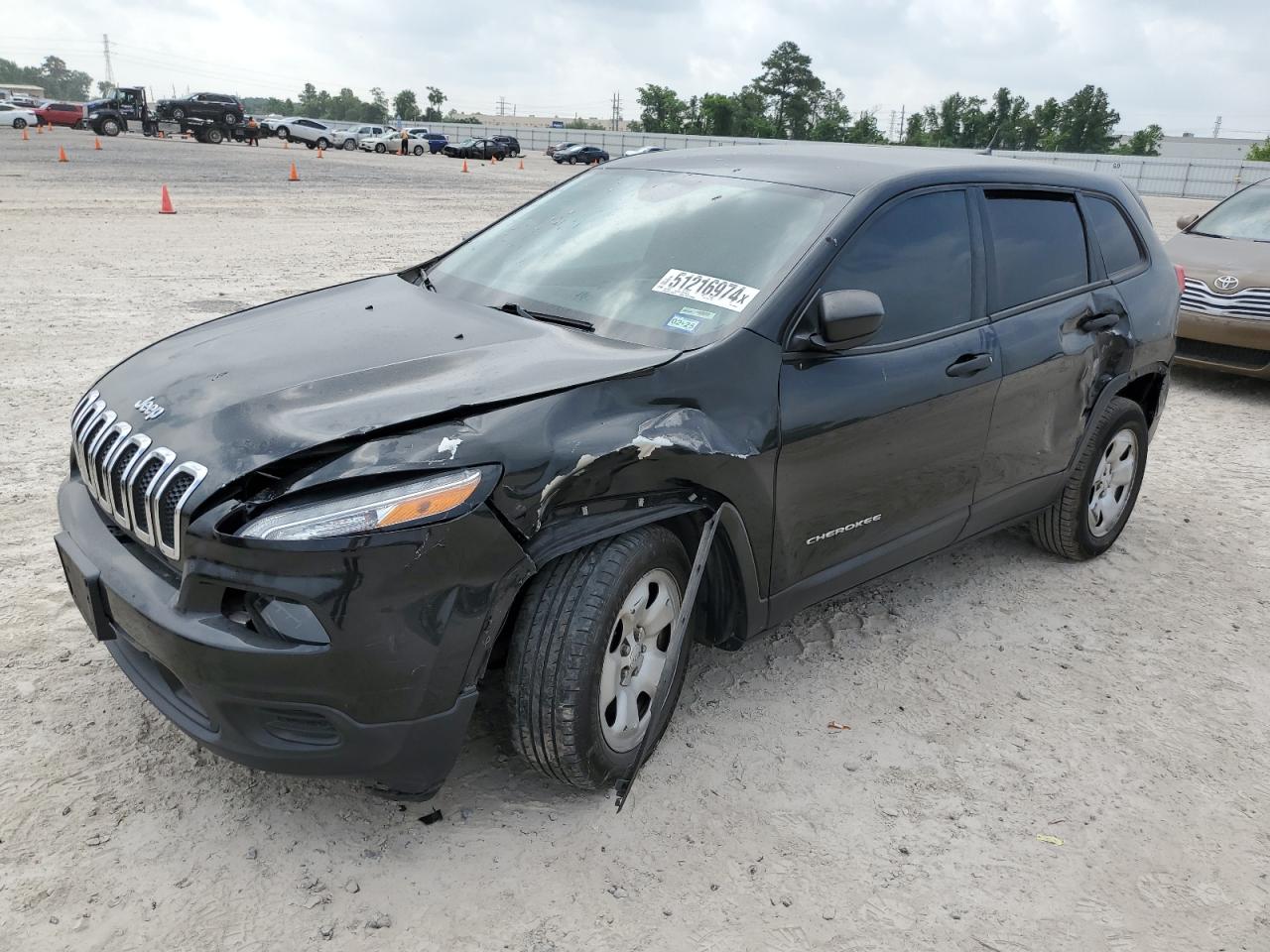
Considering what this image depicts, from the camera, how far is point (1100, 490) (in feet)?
15.7

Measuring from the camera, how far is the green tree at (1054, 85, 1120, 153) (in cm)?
8194

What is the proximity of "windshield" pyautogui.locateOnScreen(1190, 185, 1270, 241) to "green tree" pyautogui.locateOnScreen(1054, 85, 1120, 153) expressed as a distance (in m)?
80.5

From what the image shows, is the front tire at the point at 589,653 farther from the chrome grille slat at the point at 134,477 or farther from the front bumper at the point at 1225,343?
the front bumper at the point at 1225,343

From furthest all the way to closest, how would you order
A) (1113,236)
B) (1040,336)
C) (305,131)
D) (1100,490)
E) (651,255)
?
(305,131) < (1100,490) < (1113,236) < (1040,336) < (651,255)

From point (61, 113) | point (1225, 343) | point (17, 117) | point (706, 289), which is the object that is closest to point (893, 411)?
point (706, 289)

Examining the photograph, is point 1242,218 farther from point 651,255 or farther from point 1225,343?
point 651,255

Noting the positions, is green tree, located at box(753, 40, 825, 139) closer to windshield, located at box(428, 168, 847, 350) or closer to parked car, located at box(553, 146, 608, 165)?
parked car, located at box(553, 146, 608, 165)

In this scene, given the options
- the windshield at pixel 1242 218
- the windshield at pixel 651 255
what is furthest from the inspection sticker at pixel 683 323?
the windshield at pixel 1242 218

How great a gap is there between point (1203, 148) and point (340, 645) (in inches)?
4014

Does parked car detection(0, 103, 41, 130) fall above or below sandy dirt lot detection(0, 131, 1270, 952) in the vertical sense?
above

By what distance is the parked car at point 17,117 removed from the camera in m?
48.2

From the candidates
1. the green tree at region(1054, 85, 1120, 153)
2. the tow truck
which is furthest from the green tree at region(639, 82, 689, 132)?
the tow truck

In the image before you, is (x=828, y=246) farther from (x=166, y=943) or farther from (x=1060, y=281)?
(x=166, y=943)

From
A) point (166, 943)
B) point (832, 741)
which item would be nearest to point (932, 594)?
point (832, 741)
